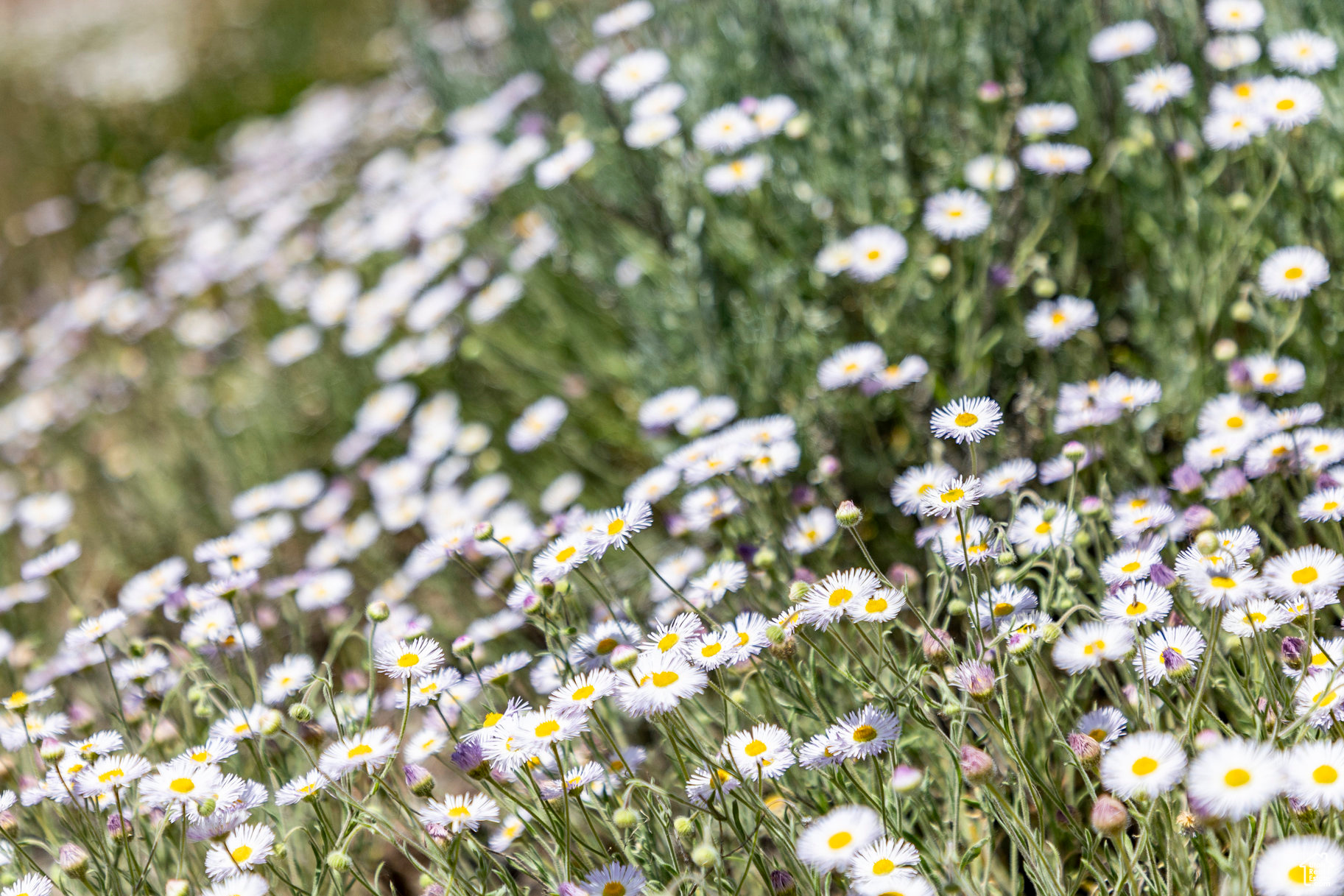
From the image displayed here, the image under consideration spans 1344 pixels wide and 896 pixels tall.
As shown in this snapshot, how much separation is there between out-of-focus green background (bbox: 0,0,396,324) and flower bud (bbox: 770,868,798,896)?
5.86 meters

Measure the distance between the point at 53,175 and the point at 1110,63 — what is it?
7.44 metres

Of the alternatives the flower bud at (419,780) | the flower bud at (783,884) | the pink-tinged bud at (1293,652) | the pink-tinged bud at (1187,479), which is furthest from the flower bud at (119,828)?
the pink-tinged bud at (1187,479)

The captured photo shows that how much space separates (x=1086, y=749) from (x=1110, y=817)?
0.19m

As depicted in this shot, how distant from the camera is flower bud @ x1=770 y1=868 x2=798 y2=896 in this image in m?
1.34

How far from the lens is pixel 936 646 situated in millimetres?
1385

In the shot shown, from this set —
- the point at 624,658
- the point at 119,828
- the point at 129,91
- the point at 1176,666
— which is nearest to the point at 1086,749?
the point at 1176,666

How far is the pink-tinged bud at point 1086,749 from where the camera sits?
1277mm

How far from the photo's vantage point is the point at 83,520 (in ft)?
14.2

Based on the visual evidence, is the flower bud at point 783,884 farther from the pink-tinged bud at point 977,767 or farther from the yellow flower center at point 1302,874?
the yellow flower center at point 1302,874

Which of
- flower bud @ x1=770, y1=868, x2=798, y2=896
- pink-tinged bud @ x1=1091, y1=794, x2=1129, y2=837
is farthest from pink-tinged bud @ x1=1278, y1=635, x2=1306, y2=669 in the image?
flower bud @ x1=770, y1=868, x2=798, y2=896

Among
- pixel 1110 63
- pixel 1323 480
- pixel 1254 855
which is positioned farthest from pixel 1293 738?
pixel 1110 63

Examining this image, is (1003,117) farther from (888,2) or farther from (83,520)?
(83,520)

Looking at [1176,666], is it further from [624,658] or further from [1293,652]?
[624,658]

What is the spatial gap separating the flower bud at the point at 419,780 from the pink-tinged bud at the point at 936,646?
2.23 feet
